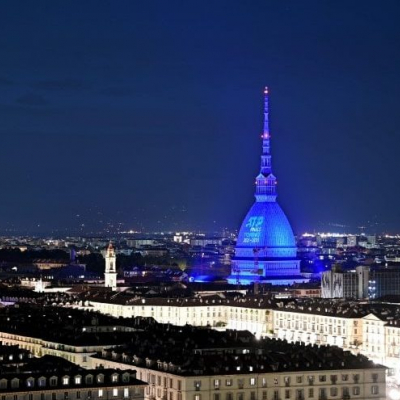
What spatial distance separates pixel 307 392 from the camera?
80062 mm

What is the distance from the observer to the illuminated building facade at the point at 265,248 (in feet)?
620

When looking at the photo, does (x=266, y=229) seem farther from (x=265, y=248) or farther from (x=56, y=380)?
(x=56, y=380)

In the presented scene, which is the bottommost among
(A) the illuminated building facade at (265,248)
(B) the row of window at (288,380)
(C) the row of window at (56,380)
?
(C) the row of window at (56,380)

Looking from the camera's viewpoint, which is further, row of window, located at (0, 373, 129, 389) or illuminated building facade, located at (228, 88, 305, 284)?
illuminated building facade, located at (228, 88, 305, 284)

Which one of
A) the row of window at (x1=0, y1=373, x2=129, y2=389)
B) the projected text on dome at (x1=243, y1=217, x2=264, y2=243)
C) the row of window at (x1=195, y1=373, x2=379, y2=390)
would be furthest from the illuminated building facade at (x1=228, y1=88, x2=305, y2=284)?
the row of window at (x1=0, y1=373, x2=129, y2=389)

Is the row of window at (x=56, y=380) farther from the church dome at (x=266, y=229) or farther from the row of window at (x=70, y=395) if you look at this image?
the church dome at (x=266, y=229)

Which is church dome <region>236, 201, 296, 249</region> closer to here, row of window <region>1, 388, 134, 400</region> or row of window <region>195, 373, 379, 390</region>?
row of window <region>195, 373, 379, 390</region>

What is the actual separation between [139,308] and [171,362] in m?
61.9

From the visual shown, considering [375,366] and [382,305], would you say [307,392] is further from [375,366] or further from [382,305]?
[382,305]

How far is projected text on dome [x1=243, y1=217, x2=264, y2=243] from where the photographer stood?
636ft

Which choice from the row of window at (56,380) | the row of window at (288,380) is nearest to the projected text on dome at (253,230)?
the row of window at (288,380)

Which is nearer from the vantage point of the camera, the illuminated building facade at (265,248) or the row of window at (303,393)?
the row of window at (303,393)

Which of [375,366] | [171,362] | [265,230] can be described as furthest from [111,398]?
[265,230]

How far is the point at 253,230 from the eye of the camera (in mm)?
194875
